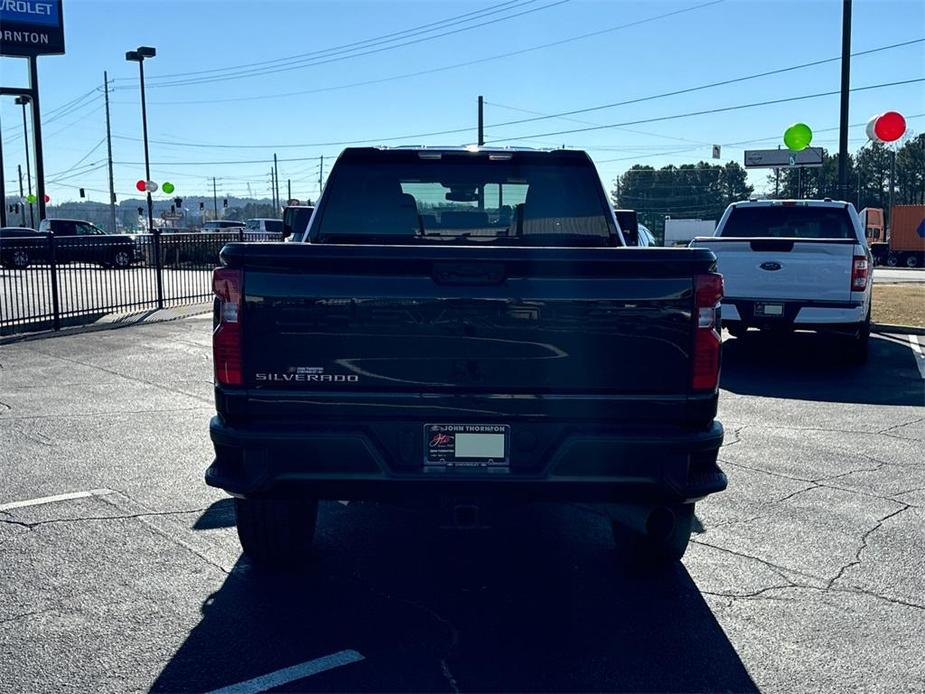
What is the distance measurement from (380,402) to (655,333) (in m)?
1.17

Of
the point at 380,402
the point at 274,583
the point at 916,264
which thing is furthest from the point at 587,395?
the point at 916,264

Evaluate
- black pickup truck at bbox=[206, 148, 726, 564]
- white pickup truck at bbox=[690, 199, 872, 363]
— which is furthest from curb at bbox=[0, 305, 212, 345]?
black pickup truck at bbox=[206, 148, 726, 564]

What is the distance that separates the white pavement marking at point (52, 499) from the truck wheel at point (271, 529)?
5.98 feet

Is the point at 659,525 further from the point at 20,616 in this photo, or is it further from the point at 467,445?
the point at 20,616

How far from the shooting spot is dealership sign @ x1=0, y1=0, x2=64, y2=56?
25.5 meters

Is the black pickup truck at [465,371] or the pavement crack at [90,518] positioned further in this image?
the pavement crack at [90,518]

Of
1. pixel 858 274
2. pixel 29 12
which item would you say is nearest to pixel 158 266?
pixel 858 274

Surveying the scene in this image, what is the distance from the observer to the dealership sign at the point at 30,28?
25500 millimetres

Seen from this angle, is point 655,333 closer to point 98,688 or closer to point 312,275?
point 312,275

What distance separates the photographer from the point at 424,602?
4.16 meters

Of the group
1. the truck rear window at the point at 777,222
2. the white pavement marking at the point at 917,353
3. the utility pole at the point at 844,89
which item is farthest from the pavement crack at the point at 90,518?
the utility pole at the point at 844,89

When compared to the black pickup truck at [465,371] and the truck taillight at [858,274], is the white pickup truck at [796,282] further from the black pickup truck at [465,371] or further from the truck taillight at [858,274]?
the black pickup truck at [465,371]

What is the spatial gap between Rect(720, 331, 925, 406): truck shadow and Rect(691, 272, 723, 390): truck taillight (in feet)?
20.1

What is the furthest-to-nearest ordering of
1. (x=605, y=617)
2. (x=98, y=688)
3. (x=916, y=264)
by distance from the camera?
(x=916, y=264)
(x=605, y=617)
(x=98, y=688)
